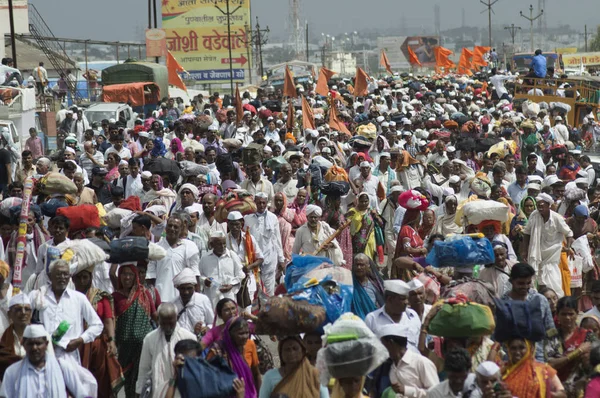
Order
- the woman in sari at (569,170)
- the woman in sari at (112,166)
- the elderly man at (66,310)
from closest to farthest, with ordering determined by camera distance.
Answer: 1. the elderly man at (66,310)
2. the woman in sari at (112,166)
3. the woman in sari at (569,170)

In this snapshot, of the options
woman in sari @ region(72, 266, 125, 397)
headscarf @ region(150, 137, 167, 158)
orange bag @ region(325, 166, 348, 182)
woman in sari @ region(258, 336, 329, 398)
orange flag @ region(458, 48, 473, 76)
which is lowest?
woman in sari @ region(72, 266, 125, 397)

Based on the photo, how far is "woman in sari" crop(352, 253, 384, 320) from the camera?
8.66m

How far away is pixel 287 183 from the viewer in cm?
1441

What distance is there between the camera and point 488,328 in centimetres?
689

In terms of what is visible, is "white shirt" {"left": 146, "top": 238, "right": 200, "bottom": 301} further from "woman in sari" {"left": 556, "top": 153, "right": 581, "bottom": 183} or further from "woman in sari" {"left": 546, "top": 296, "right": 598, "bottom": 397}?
"woman in sari" {"left": 556, "top": 153, "right": 581, "bottom": 183}

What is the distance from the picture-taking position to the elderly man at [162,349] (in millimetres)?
7383

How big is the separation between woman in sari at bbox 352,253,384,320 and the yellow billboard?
6142cm

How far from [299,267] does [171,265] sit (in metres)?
1.36

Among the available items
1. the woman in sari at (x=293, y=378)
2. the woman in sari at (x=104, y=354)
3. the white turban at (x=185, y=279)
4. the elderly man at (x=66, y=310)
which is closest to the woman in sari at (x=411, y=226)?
the white turban at (x=185, y=279)

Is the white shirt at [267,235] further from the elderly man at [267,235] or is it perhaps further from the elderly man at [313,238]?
the elderly man at [313,238]

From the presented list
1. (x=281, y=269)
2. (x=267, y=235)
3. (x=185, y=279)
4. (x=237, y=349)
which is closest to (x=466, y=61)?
(x=281, y=269)

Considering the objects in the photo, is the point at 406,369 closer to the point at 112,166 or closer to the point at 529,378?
the point at 529,378

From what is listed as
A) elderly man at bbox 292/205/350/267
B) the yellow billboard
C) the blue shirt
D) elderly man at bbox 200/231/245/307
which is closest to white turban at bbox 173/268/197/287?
elderly man at bbox 200/231/245/307

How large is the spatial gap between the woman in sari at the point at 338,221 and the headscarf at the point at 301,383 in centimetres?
518
